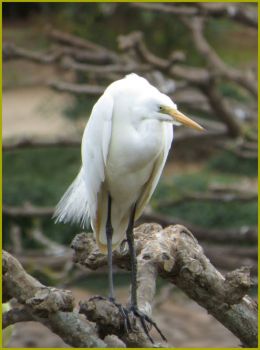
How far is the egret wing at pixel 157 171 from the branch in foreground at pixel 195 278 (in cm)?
27

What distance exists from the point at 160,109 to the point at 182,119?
0.40 ft

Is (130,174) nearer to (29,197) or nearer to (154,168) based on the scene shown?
(154,168)

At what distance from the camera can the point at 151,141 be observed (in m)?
3.18

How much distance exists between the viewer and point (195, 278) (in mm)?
2912

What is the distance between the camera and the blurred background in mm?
5965

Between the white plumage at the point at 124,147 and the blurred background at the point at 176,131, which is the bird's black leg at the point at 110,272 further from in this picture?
the blurred background at the point at 176,131

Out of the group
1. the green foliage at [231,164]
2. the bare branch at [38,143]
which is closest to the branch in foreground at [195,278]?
the bare branch at [38,143]

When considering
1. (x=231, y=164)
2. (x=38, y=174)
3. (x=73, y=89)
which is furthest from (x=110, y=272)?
(x=231, y=164)

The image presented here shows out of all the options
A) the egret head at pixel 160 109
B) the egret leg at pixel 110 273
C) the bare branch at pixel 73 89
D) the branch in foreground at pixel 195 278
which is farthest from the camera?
the bare branch at pixel 73 89

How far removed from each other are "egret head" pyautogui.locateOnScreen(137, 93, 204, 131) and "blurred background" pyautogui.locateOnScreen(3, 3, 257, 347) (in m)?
0.52

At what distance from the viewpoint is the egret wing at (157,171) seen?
128 inches

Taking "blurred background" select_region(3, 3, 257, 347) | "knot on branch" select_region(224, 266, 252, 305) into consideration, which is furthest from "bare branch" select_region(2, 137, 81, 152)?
"knot on branch" select_region(224, 266, 252, 305)

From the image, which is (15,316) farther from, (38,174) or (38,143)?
(38,174)

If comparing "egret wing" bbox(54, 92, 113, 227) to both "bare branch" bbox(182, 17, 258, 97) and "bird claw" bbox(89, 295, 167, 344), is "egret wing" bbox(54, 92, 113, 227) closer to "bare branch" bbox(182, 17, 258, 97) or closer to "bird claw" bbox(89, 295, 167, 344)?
"bird claw" bbox(89, 295, 167, 344)
